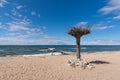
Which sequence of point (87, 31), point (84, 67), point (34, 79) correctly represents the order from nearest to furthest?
1. point (34, 79)
2. point (84, 67)
3. point (87, 31)

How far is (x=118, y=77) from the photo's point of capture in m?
9.73

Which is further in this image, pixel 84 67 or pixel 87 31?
pixel 87 31

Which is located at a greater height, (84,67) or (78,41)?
(78,41)

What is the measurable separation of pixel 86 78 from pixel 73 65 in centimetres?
334

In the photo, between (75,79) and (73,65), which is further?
(73,65)

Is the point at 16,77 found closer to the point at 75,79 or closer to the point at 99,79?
the point at 75,79

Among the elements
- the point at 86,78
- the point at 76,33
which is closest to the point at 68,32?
the point at 76,33

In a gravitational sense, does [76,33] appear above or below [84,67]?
above

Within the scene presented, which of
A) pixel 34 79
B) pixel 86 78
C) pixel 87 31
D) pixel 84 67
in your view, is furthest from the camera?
pixel 87 31

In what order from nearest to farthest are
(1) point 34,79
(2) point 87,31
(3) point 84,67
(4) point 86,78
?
1. (1) point 34,79
2. (4) point 86,78
3. (3) point 84,67
4. (2) point 87,31

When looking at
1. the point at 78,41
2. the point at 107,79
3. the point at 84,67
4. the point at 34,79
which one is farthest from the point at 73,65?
the point at 34,79

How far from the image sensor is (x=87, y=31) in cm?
1441

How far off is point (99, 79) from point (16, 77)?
15.0 ft

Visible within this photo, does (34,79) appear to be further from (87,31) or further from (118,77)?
(87,31)
